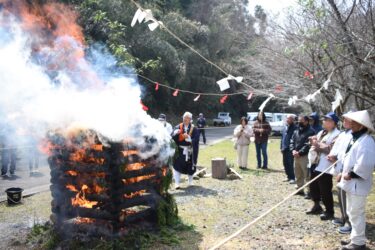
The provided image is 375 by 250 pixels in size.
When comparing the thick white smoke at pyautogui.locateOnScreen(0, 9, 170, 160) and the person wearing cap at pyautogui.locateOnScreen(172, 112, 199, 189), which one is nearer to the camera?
the thick white smoke at pyautogui.locateOnScreen(0, 9, 170, 160)

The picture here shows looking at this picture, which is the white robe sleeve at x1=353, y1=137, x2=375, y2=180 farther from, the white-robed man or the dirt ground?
the dirt ground

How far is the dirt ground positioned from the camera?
19.6 feet

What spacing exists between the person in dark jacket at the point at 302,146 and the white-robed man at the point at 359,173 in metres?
2.97

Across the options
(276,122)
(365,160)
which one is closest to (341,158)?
(365,160)

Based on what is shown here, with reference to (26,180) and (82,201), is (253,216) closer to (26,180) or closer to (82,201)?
(82,201)

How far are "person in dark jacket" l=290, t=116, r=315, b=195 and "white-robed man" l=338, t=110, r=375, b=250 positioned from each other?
9.73 feet

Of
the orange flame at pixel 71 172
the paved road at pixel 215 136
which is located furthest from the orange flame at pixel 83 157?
the paved road at pixel 215 136

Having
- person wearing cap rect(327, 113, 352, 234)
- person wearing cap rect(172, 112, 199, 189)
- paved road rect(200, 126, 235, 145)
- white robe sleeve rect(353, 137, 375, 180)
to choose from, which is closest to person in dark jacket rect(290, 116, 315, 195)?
person wearing cap rect(327, 113, 352, 234)

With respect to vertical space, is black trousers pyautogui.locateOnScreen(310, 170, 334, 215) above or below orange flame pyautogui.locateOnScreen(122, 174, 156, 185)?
below

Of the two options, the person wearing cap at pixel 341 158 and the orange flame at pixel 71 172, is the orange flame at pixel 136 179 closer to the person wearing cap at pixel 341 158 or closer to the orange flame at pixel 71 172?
the orange flame at pixel 71 172

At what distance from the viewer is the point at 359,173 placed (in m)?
5.28

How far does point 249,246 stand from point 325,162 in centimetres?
224

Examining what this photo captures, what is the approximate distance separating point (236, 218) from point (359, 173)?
106 inches

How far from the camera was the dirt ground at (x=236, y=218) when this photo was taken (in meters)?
5.97
